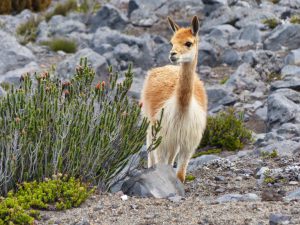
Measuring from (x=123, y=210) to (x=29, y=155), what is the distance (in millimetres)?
1079

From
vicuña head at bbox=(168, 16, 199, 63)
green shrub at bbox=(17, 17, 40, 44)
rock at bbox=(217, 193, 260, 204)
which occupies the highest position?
vicuña head at bbox=(168, 16, 199, 63)

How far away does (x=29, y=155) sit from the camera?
22.0ft

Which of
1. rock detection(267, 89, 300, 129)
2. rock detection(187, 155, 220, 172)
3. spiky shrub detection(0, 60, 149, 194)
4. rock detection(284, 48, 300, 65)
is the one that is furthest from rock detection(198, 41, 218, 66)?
spiky shrub detection(0, 60, 149, 194)

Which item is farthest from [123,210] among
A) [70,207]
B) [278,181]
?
[278,181]

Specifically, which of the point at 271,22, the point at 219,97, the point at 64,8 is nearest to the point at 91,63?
the point at 219,97

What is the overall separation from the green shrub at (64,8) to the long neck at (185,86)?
1409cm

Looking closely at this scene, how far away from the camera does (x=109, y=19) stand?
19.7 metres

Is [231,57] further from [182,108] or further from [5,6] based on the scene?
[5,6]

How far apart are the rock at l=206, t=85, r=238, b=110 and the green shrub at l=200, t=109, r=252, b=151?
1.81 m

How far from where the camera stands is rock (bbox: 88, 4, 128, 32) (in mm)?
19484

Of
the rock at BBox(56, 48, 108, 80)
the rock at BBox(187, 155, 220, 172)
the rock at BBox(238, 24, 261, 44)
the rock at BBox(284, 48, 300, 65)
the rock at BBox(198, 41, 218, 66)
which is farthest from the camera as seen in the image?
the rock at BBox(238, 24, 261, 44)

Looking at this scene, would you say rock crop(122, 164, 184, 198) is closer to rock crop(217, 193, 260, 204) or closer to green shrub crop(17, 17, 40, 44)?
rock crop(217, 193, 260, 204)

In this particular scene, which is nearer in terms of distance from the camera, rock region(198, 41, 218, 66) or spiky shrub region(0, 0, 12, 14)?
rock region(198, 41, 218, 66)

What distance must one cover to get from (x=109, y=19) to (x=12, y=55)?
473cm
